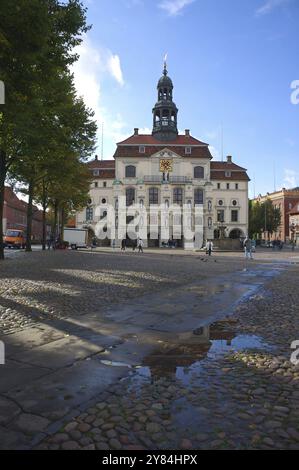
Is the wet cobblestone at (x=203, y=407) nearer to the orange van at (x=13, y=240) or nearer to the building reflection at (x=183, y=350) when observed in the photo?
the building reflection at (x=183, y=350)

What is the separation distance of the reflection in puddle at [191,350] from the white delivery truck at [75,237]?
52554mm

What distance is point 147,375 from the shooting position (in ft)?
16.4

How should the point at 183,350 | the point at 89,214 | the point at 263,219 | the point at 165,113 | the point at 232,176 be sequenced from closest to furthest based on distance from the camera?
1. the point at 183,350
2. the point at 165,113
3. the point at 89,214
4. the point at 232,176
5. the point at 263,219

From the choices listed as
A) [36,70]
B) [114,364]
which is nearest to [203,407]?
[114,364]

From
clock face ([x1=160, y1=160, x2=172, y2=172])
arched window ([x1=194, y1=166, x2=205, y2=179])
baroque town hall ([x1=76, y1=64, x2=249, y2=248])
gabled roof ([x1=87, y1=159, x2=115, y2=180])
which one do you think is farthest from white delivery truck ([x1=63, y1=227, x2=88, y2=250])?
arched window ([x1=194, y1=166, x2=205, y2=179])

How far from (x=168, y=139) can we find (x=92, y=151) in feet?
163

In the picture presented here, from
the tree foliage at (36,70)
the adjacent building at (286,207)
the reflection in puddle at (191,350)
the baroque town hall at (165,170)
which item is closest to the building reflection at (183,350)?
the reflection in puddle at (191,350)

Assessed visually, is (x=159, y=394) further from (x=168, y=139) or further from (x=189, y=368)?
(x=168, y=139)

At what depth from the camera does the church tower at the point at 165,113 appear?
8119 cm

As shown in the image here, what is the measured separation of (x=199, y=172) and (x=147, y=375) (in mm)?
81832

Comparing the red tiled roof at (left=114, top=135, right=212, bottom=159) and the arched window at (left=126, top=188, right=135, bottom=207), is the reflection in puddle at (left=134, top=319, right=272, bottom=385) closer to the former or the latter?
the arched window at (left=126, top=188, right=135, bottom=207)

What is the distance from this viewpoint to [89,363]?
5371mm

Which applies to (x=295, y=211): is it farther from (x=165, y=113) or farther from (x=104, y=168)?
(x=104, y=168)
